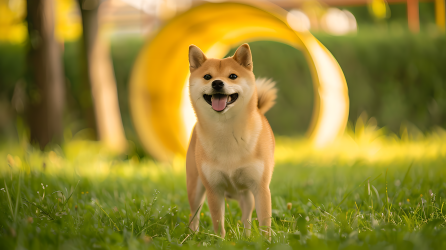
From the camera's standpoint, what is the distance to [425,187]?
2871 millimetres

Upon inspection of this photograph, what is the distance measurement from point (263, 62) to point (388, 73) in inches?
111

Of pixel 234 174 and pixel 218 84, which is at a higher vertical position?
pixel 218 84

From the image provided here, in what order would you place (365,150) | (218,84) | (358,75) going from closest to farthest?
(218,84)
(365,150)
(358,75)

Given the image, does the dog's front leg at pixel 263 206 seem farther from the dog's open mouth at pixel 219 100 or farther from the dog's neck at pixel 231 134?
the dog's open mouth at pixel 219 100

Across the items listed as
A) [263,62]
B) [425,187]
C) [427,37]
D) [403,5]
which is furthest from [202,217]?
[403,5]

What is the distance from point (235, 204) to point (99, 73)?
3974 mm

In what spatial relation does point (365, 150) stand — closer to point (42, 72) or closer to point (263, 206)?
point (263, 206)

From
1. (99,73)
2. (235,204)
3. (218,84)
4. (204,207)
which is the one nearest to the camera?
(218,84)

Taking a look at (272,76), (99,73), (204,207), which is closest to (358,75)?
(272,76)

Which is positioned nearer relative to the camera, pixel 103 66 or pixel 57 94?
pixel 57 94

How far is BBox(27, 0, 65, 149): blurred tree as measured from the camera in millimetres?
5191

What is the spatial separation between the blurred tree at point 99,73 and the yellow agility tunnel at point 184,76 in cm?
119

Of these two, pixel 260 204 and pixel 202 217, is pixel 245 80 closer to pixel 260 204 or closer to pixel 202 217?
pixel 260 204

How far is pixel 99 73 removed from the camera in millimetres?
5949
